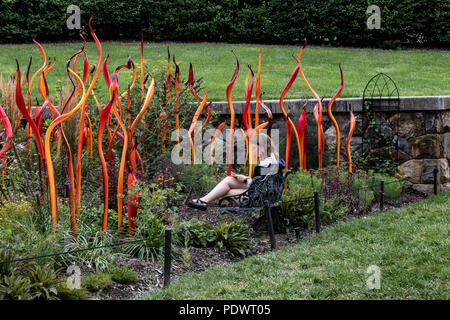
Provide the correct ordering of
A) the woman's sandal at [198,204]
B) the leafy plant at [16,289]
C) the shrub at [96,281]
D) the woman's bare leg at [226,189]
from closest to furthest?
1. the leafy plant at [16,289]
2. the shrub at [96,281]
3. the woman's sandal at [198,204]
4. the woman's bare leg at [226,189]

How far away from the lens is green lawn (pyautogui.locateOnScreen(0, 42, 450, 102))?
394 inches

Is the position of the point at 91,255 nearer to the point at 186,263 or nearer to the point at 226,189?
the point at 186,263

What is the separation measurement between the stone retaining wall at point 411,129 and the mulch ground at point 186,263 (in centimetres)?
230

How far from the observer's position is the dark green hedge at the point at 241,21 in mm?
13539

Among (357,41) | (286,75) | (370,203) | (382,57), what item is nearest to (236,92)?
(286,75)

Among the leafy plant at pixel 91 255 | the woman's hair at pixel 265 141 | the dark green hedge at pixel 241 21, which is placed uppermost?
the dark green hedge at pixel 241 21

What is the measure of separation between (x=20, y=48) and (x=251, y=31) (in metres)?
5.50

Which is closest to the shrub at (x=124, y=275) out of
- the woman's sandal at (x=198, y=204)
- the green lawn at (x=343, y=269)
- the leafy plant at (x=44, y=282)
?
the green lawn at (x=343, y=269)

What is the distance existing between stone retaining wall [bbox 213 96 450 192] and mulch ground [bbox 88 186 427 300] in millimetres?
2298

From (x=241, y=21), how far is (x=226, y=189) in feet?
28.8

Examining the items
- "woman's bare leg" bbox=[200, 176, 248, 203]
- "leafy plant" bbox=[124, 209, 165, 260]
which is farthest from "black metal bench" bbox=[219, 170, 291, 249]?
"leafy plant" bbox=[124, 209, 165, 260]

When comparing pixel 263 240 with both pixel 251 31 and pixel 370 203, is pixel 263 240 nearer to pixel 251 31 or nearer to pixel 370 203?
pixel 370 203

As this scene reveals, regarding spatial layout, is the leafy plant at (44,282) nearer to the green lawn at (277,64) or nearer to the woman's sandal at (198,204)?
the woman's sandal at (198,204)

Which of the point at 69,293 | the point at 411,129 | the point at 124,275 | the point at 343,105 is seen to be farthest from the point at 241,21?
the point at 69,293
